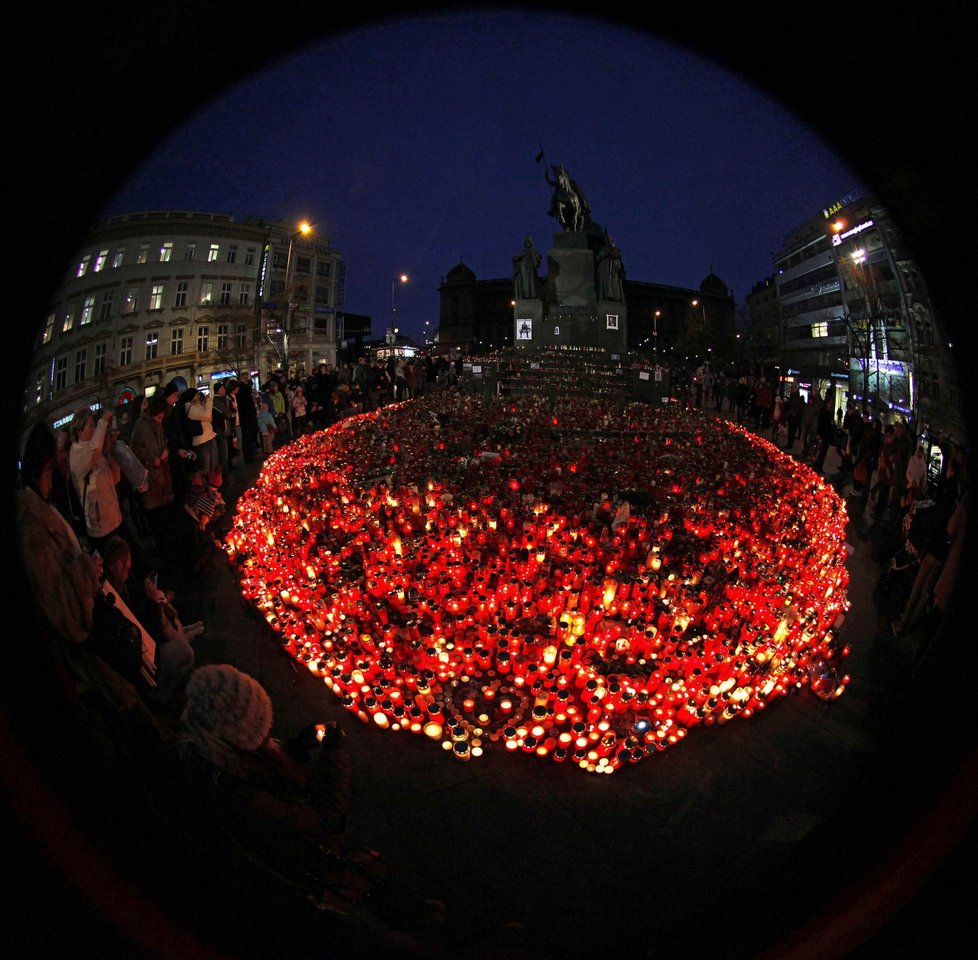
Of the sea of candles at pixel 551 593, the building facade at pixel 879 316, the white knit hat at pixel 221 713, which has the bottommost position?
the sea of candles at pixel 551 593

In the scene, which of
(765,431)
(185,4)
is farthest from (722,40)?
(765,431)

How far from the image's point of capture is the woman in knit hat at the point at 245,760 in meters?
1.73

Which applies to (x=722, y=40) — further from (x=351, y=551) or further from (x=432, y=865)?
(x=351, y=551)

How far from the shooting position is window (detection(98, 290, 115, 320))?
1980 millimetres

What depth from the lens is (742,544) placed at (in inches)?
219

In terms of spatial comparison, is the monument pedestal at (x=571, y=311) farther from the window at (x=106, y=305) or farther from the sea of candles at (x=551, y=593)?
the window at (x=106, y=305)

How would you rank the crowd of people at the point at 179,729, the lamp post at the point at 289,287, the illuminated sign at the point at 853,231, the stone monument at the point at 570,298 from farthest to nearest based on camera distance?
the stone monument at the point at 570,298 < the lamp post at the point at 289,287 < the illuminated sign at the point at 853,231 < the crowd of people at the point at 179,729

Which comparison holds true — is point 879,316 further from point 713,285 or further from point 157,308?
point 713,285

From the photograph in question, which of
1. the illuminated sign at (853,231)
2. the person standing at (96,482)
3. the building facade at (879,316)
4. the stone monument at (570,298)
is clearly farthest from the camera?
the stone monument at (570,298)

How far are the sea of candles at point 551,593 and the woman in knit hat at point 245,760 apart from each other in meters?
1.37

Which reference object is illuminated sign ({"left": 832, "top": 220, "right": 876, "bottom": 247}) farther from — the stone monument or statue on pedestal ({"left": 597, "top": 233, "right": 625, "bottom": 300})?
statue on pedestal ({"left": 597, "top": 233, "right": 625, "bottom": 300})

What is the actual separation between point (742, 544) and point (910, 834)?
4.69m

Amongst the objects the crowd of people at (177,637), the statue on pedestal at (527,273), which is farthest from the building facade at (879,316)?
the statue on pedestal at (527,273)

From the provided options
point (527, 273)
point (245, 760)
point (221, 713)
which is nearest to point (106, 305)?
point (221, 713)
